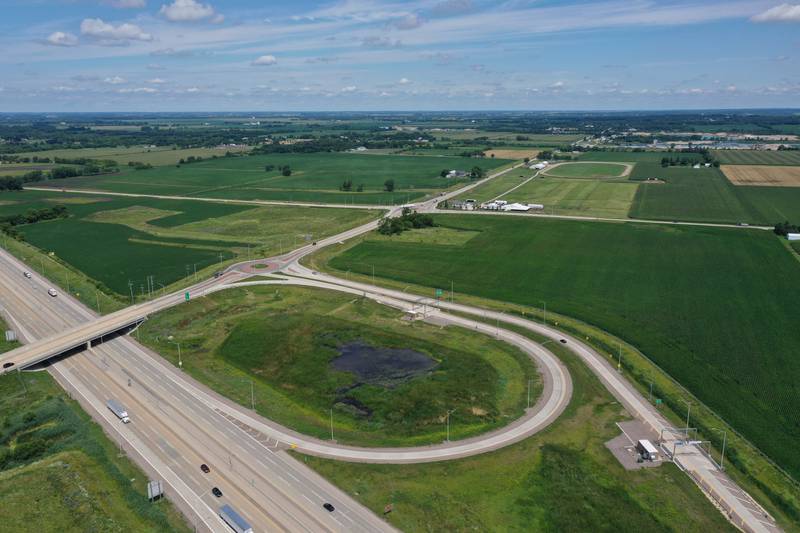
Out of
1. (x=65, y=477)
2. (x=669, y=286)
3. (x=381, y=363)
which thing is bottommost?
(x=65, y=477)

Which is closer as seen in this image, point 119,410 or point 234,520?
point 234,520

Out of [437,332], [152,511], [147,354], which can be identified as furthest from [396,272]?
[152,511]

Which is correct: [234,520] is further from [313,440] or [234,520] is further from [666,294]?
[666,294]

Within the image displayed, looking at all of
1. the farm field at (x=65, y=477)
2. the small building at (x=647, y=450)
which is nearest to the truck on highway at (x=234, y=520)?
the farm field at (x=65, y=477)

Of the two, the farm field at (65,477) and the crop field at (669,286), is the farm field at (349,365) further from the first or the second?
the crop field at (669,286)

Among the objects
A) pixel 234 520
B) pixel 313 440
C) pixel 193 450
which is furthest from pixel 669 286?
pixel 234 520

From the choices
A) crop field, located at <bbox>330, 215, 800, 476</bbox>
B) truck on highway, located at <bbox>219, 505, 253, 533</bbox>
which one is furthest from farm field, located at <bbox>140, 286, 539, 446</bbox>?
crop field, located at <bbox>330, 215, 800, 476</bbox>
